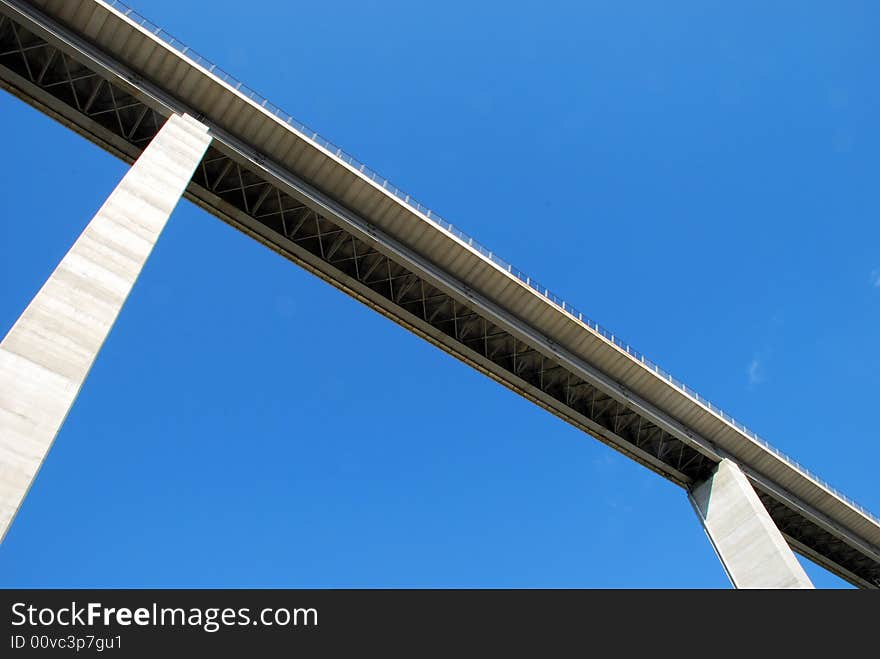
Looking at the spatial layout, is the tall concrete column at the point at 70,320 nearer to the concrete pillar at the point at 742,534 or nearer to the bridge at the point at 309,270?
the bridge at the point at 309,270

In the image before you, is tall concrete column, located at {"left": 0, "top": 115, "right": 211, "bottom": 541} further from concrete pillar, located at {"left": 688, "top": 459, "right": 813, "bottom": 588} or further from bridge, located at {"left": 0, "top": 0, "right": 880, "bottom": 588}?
concrete pillar, located at {"left": 688, "top": 459, "right": 813, "bottom": 588}

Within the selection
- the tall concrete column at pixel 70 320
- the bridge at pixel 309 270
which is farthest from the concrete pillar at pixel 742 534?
the tall concrete column at pixel 70 320

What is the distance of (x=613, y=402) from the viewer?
30.3 m

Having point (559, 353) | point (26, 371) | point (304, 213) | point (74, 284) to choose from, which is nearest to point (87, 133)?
point (304, 213)

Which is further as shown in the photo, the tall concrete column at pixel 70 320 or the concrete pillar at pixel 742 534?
the concrete pillar at pixel 742 534

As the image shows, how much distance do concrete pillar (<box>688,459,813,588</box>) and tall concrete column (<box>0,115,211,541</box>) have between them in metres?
→ 25.9

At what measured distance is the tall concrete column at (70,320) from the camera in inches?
445

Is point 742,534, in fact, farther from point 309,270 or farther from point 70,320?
point 70,320

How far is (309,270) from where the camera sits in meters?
24.5

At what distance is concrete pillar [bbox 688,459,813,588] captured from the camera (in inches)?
1008

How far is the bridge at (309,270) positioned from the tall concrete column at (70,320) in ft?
0.10

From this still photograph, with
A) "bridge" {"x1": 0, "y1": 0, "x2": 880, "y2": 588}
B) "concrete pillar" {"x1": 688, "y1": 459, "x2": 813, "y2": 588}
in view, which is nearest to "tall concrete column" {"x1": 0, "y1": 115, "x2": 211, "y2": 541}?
"bridge" {"x1": 0, "y1": 0, "x2": 880, "y2": 588}

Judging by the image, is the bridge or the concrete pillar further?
the concrete pillar
